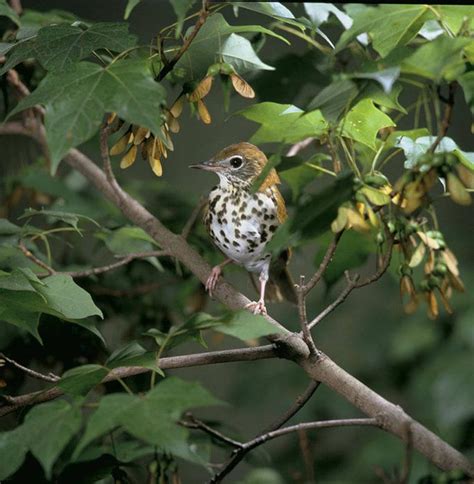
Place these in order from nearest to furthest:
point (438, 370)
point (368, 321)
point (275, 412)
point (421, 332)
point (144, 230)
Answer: point (144, 230) < point (438, 370) < point (421, 332) < point (368, 321) < point (275, 412)

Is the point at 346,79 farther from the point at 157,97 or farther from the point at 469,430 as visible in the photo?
the point at 469,430

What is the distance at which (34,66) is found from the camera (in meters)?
1.20

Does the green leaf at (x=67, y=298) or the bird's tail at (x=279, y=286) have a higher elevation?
the green leaf at (x=67, y=298)

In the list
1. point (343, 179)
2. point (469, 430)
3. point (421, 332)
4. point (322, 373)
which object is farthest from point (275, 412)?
point (343, 179)

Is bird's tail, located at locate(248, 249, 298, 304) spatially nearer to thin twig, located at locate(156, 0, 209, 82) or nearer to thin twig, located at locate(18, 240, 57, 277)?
thin twig, located at locate(18, 240, 57, 277)

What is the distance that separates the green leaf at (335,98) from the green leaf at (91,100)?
0.12 m

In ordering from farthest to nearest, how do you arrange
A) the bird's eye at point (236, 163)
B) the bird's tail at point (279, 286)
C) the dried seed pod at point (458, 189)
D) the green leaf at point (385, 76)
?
the bird's tail at point (279, 286)
the bird's eye at point (236, 163)
the dried seed pod at point (458, 189)
the green leaf at point (385, 76)

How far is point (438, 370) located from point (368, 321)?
1.49 feet

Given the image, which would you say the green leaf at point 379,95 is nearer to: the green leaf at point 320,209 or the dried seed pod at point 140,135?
the green leaf at point 320,209

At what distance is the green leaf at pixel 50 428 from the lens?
2.08 ft

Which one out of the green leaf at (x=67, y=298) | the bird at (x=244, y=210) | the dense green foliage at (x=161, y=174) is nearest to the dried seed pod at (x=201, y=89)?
the dense green foliage at (x=161, y=174)

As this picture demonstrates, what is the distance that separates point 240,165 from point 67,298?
452mm

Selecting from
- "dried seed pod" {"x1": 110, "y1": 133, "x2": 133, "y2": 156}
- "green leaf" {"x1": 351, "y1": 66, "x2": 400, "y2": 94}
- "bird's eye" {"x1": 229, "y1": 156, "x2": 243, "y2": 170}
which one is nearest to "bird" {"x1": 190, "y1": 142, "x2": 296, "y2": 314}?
"bird's eye" {"x1": 229, "y1": 156, "x2": 243, "y2": 170}

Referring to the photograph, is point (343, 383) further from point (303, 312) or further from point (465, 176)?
point (465, 176)
